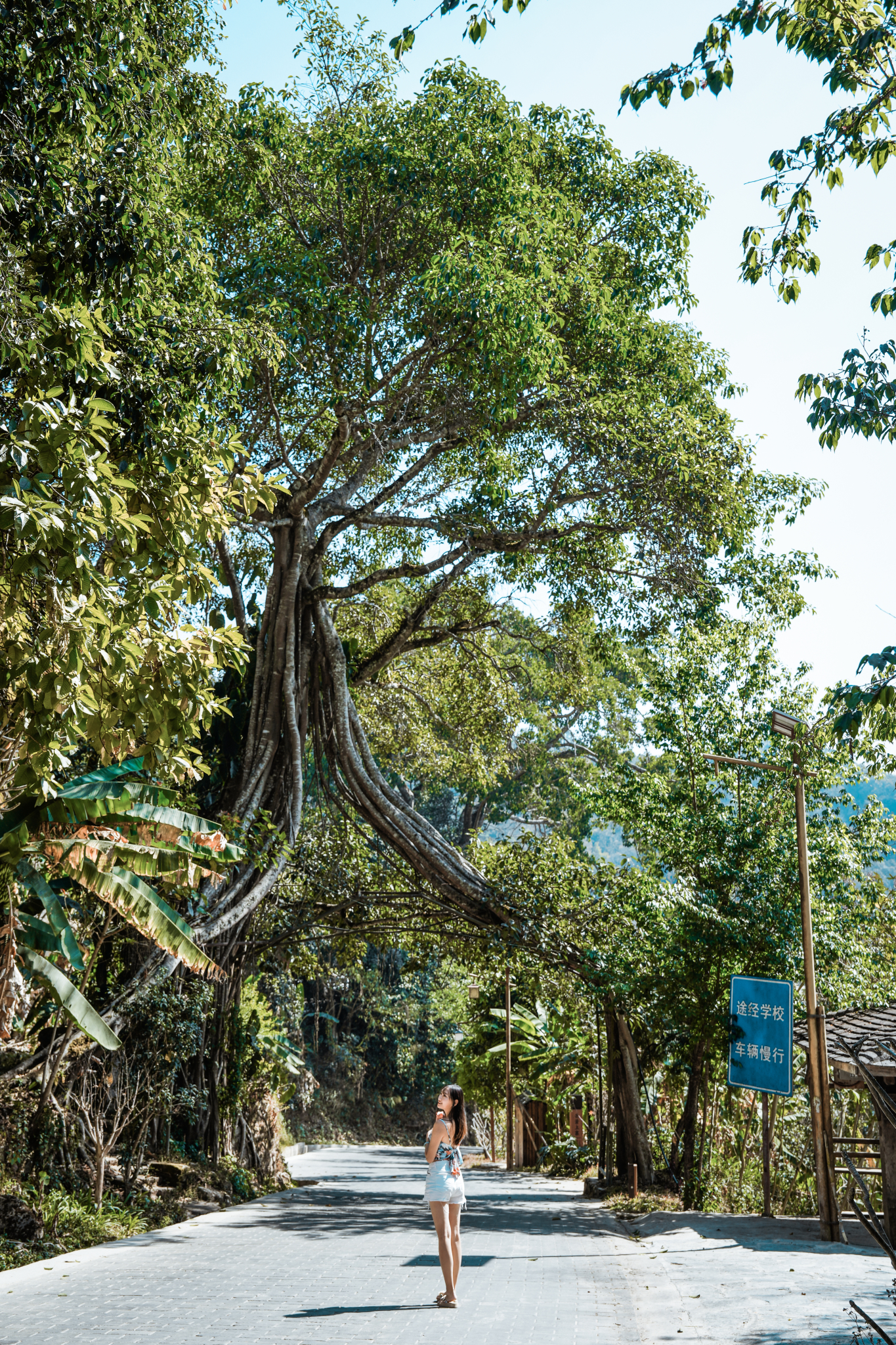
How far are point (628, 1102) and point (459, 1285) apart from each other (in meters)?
8.08

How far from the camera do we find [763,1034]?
1066 cm

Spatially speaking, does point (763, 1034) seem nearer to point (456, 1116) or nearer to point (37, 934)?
point (456, 1116)

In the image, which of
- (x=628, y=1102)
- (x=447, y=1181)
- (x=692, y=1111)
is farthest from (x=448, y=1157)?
(x=628, y=1102)

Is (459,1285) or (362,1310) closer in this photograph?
(362,1310)

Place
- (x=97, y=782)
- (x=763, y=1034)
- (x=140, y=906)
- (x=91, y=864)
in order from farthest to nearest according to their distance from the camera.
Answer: (x=763, y=1034) → (x=97, y=782) → (x=140, y=906) → (x=91, y=864)

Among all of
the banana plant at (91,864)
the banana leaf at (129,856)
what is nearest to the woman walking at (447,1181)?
the banana plant at (91,864)

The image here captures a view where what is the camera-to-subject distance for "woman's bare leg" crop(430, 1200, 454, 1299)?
7.31 meters

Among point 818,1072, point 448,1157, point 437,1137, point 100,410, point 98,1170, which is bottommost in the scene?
point 98,1170

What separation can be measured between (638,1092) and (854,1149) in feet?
9.75

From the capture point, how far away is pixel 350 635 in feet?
65.8

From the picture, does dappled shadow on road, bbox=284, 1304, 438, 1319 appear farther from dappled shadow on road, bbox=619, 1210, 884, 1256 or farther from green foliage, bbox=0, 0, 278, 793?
green foliage, bbox=0, 0, 278, 793

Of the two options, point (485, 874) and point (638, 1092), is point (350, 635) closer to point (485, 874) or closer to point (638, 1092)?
point (485, 874)

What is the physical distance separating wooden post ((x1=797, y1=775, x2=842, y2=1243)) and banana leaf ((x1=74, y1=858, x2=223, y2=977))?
5977 mm

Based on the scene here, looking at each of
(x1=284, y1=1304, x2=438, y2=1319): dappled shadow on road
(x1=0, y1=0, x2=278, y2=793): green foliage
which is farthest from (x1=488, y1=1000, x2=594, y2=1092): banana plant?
(x1=0, y1=0, x2=278, y2=793): green foliage
